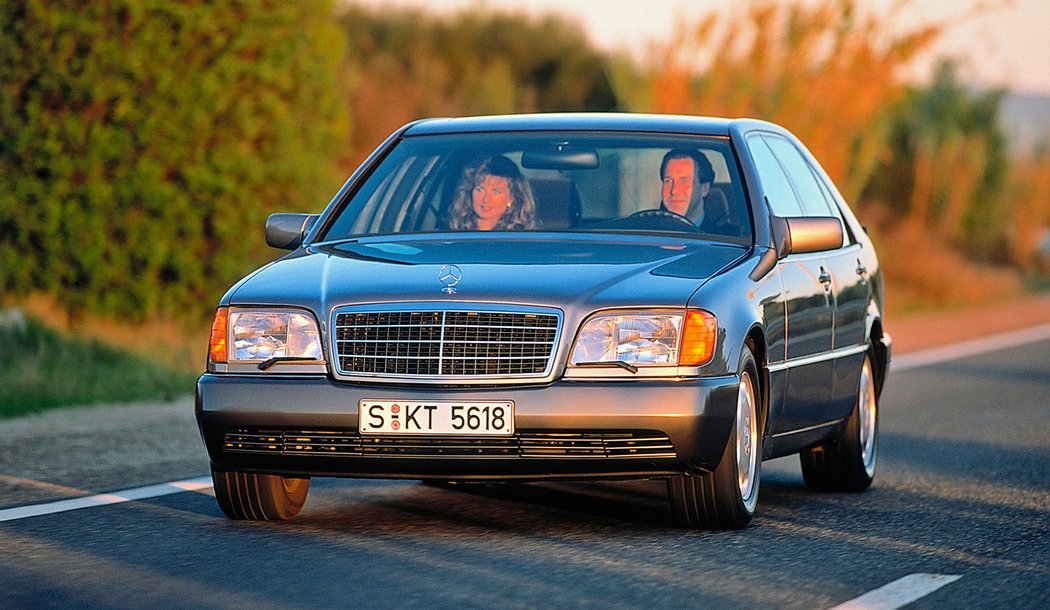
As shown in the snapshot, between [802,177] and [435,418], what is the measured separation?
2.91m

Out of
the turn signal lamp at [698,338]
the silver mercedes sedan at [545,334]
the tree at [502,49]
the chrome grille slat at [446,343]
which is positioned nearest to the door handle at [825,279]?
the silver mercedes sedan at [545,334]

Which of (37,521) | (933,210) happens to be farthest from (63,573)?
(933,210)

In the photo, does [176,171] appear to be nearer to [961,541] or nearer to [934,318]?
[961,541]

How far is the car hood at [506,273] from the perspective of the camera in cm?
681

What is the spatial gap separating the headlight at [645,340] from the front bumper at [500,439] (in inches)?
3.7

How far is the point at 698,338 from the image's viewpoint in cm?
678

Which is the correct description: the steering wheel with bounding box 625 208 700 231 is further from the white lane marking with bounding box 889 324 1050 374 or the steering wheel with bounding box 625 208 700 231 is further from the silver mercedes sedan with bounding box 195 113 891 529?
the white lane marking with bounding box 889 324 1050 374

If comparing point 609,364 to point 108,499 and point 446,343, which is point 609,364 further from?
point 108,499

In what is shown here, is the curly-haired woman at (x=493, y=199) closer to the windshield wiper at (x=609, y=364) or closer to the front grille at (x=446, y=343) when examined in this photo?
the front grille at (x=446, y=343)

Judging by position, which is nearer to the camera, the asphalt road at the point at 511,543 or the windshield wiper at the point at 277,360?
the asphalt road at the point at 511,543

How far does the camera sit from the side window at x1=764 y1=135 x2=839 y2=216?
28.6 ft

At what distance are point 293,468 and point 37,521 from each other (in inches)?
46.0

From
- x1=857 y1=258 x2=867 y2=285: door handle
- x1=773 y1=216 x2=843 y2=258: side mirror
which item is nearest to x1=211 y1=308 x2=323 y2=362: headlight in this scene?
x1=773 y1=216 x2=843 y2=258: side mirror

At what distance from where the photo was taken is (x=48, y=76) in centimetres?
1448
